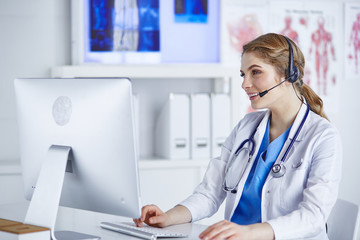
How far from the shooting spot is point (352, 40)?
3834 millimetres

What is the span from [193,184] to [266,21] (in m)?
1.20

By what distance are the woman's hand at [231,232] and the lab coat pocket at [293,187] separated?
0.81 ft

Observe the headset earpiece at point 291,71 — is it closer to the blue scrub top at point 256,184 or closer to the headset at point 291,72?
the headset at point 291,72

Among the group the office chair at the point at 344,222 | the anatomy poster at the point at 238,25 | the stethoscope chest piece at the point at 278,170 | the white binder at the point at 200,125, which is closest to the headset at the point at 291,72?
the stethoscope chest piece at the point at 278,170

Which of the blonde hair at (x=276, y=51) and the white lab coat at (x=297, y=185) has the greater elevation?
the blonde hair at (x=276, y=51)

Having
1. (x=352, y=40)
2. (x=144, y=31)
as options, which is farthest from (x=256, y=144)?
(x=352, y=40)

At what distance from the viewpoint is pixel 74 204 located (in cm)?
167

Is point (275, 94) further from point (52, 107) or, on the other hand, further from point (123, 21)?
point (123, 21)

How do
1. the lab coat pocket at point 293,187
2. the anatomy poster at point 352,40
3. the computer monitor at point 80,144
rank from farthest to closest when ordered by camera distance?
the anatomy poster at point 352,40
the lab coat pocket at point 293,187
the computer monitor at point 80,144

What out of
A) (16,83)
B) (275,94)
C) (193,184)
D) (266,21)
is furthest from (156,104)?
(16,83)

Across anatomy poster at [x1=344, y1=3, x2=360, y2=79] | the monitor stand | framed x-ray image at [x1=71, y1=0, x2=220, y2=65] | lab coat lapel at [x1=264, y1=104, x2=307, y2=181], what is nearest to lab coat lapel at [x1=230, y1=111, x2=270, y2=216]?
lab coat lapel at [x1=264, y1=104, x2=307, y2=181]

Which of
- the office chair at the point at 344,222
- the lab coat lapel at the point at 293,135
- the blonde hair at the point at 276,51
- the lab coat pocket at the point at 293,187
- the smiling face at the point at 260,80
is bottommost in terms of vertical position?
the office chair at the point at 344,222

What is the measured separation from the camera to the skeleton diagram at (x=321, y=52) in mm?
3725

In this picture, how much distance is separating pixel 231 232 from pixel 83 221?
0.57 meters
